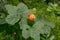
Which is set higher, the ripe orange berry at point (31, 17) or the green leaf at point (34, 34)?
the ripe orange berry at point (31, 17)

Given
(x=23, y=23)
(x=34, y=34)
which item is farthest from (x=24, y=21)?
(x=34, y=34)

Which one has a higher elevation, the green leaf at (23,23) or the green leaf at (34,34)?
the green leaf at (23,23)

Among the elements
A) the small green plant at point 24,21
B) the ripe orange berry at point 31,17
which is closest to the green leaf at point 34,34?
the small green plant at point 24,21

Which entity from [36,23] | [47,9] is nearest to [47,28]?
[36,23]

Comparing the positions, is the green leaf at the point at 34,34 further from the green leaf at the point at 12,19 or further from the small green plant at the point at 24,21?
the green leaf at the point at 12,19

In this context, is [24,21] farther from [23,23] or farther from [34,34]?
[34,34]

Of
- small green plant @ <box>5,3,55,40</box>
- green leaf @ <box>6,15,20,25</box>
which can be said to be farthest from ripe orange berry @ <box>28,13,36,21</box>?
green leaf @ <box>6,15,20,25</box>

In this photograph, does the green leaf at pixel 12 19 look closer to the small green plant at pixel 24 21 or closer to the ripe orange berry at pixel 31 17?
the small green plant at pixel 24 21

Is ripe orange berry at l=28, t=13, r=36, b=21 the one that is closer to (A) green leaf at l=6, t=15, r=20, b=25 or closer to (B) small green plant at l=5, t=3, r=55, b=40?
(B) small green plant at l=5, t=3, r=55, b=40

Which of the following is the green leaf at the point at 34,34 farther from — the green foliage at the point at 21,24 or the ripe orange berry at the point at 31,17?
the ripe orange berry at the point at 31,17

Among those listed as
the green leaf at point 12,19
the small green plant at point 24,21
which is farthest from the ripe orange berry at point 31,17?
the green leaf at point 12,19

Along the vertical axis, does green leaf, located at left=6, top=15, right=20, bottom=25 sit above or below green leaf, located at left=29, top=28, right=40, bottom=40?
above

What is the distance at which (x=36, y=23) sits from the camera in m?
2.03

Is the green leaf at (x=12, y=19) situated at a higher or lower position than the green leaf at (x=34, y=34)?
higher
